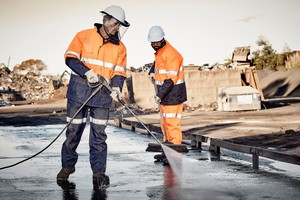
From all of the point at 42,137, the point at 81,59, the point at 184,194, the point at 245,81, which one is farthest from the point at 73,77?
the point at 245,81

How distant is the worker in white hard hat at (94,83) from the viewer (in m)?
6.80

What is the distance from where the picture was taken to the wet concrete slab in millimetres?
5777

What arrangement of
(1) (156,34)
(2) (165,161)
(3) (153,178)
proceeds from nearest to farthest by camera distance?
(3) (153,178) → (2) (165,161) → (1) (156,34)

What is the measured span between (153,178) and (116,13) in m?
1.91

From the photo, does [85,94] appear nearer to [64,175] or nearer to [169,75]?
[64,175]

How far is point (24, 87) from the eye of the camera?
77.6 meters

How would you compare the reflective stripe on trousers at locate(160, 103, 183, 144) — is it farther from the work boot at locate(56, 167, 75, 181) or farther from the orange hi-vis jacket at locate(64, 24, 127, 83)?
the work boot at locate(56, 167, 75, 181)

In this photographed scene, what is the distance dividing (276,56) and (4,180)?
205 ft

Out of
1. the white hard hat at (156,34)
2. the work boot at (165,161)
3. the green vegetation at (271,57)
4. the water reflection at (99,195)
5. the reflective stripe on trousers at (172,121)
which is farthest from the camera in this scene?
the green vegetation at (271,57)

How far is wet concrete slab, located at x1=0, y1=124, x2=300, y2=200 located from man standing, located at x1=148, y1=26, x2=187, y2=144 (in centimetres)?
56

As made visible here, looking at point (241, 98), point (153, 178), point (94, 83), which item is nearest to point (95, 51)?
point (94, 83)

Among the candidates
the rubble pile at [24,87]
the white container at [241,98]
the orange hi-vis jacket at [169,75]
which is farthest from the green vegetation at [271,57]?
the orange hi-vis jacket at [169,75]

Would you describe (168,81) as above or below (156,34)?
below

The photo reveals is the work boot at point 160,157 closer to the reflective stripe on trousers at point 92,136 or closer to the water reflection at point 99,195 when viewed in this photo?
the reflective stripe on trousers at point 92,136
